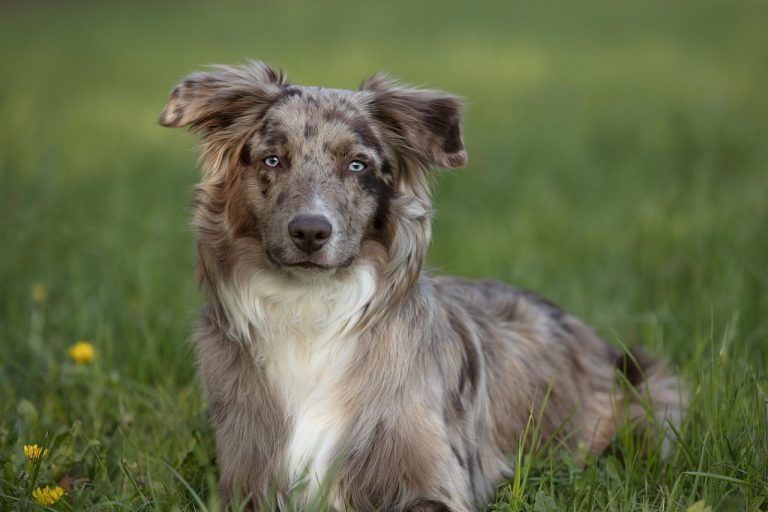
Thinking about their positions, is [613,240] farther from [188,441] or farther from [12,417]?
[12,417]

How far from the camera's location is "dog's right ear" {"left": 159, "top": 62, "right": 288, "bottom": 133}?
12.0 ft

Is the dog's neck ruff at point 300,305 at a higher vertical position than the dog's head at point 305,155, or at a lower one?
lower

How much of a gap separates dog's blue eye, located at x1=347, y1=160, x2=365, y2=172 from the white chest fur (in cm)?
39

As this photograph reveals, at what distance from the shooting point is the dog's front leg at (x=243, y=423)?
11.6 feet

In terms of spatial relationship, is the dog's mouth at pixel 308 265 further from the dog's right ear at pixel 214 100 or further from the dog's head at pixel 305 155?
the dog's right ear at pixel 214 100

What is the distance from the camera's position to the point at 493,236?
23.2ft

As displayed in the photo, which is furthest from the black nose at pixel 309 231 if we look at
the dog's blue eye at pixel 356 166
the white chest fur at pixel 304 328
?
the dog's blue eye at pixel 356 166

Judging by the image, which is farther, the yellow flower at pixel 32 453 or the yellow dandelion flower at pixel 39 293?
the yellow dandelion flower at pixel 39 293

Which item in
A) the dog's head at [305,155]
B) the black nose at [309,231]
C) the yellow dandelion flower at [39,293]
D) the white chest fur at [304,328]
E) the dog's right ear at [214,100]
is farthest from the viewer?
the yellow dandelion flower at [39,293]

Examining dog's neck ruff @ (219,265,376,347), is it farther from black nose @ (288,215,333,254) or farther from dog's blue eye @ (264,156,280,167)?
dog's blue eye @ (264,156,280,167)

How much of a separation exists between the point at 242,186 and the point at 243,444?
39.6 inches

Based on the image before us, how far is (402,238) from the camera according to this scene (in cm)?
363

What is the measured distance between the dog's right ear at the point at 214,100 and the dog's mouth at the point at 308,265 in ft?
2.10

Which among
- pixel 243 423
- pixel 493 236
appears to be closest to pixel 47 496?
pixel 243 423
